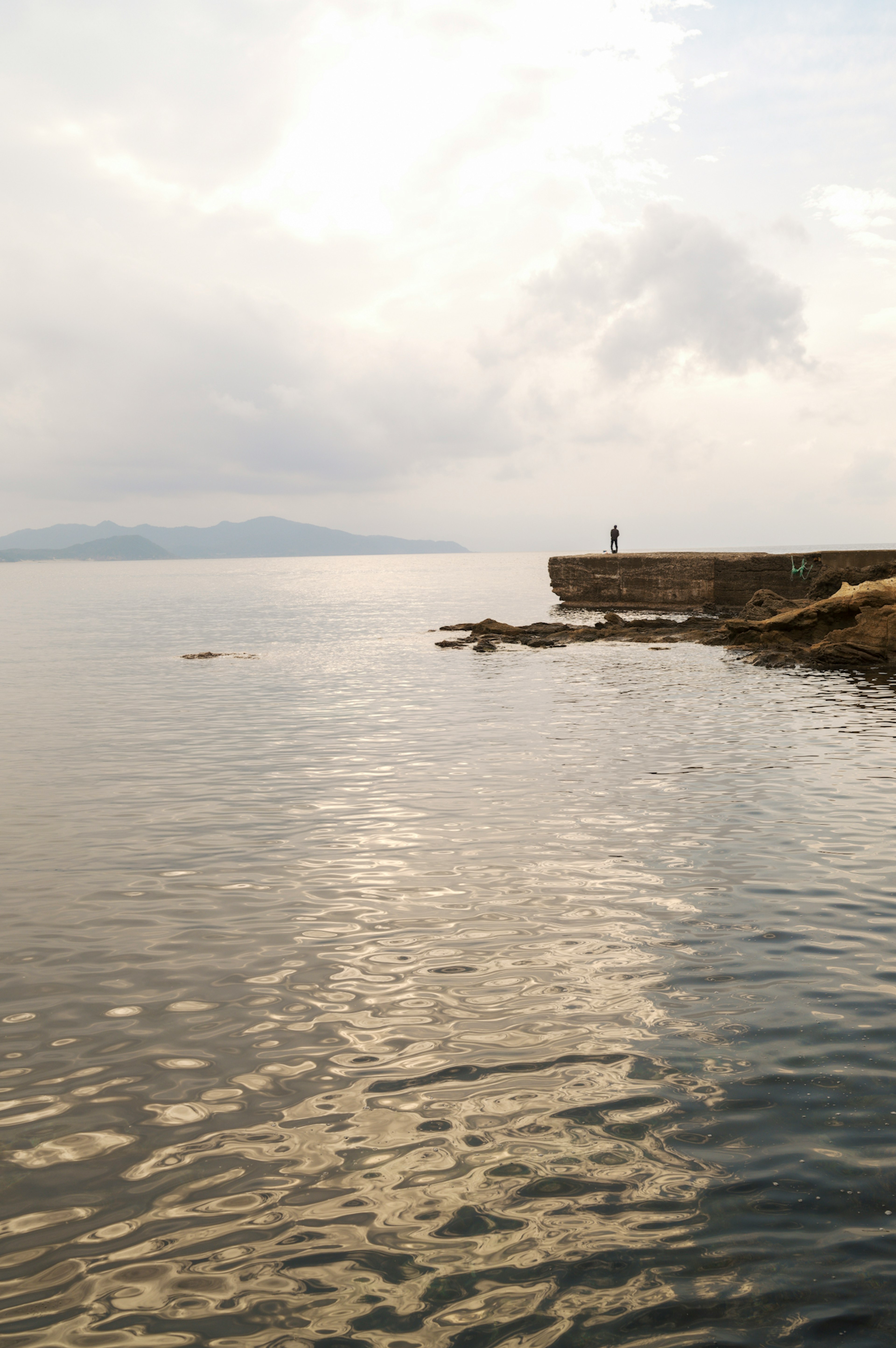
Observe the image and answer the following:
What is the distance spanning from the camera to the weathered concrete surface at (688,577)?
40.0 m

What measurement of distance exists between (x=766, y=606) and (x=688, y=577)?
10.7 m

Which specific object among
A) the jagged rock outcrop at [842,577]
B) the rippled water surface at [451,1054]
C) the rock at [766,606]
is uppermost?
the jagged rock outcrop at [842,577]

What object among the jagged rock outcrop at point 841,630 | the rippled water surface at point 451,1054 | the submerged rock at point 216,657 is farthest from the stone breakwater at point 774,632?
the rippled water surface at point 451,1054

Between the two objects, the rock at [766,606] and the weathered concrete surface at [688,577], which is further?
the weathered concrete surface at [688,577]

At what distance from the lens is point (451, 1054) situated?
5.00 meters

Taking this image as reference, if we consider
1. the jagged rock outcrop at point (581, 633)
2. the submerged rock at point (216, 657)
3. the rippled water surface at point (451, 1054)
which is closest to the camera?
the rippled water surface at point (451, 1054)

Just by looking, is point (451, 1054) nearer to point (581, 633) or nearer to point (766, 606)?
point (766, 606)

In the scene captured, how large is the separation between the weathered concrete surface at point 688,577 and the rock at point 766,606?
445cm

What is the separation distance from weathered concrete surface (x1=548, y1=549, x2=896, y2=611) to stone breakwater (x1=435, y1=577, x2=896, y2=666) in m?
2.35

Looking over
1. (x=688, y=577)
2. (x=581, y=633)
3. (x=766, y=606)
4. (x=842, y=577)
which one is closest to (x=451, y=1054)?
(x=766, y=606)

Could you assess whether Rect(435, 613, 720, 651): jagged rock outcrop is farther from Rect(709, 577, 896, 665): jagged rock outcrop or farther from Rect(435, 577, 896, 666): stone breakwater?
Rect(709, 577, 896, 665): jagged rock outcrop

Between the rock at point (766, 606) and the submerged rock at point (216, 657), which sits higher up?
the rock at point (766, 606)

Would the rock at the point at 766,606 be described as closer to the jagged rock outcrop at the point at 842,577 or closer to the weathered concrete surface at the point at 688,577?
the jagged rock outcrop at the point at 842,577

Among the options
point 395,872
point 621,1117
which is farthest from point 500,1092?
point 395,872
